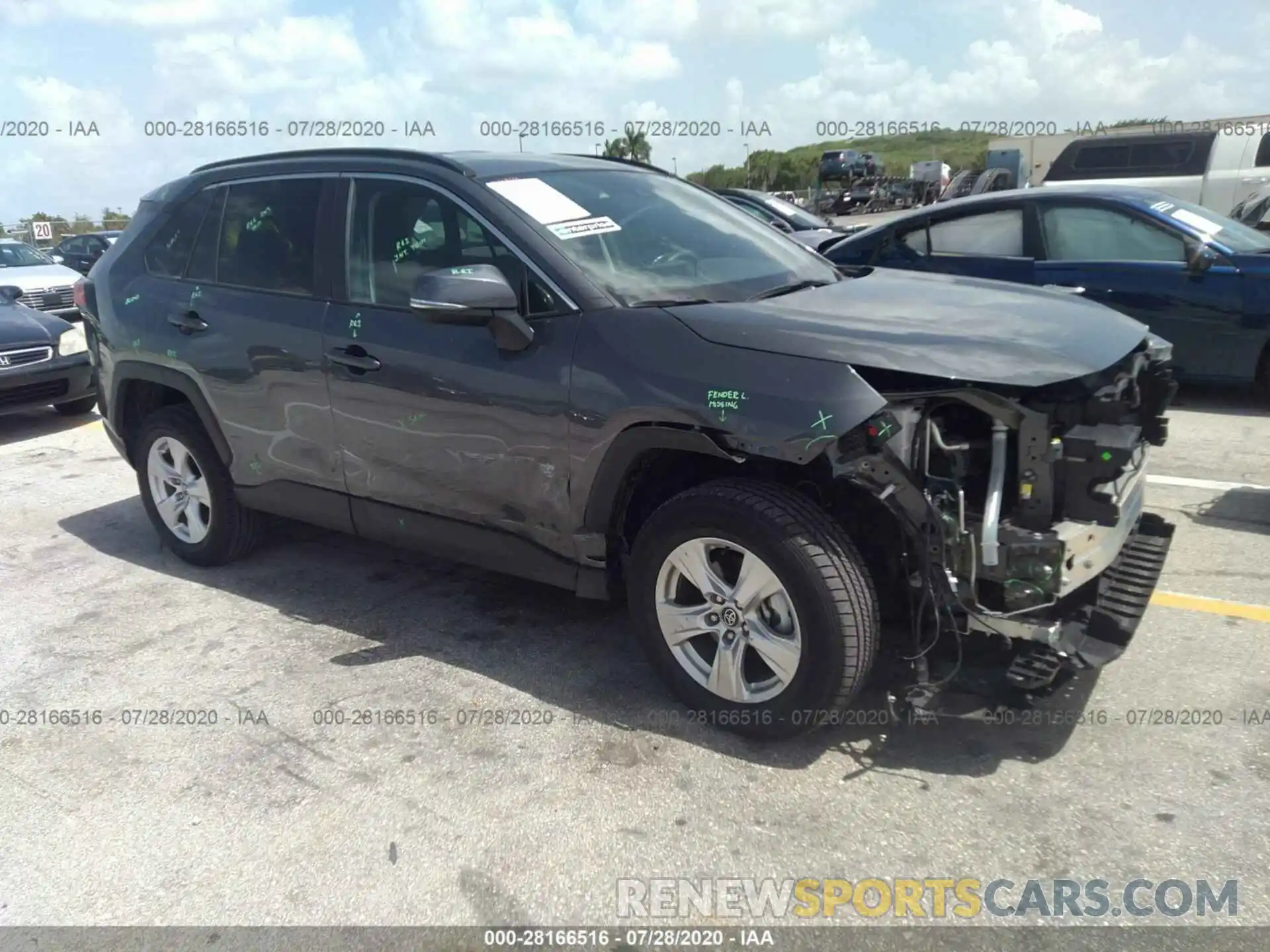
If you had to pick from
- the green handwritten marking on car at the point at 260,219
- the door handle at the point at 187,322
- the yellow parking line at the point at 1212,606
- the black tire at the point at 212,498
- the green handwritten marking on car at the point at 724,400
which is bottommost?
the yellow parking line at the point at 1212,606

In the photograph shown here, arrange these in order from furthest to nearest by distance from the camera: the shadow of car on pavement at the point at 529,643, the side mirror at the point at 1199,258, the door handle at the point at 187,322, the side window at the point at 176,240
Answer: the side mirror at the point at 1199,258 → the side window at the point at 176,240 → the door handle at the point at 187,322 → the shadow of car on pavement at the point at 529,643

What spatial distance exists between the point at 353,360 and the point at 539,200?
0.97 metres

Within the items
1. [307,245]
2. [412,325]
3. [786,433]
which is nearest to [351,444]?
[412,325]

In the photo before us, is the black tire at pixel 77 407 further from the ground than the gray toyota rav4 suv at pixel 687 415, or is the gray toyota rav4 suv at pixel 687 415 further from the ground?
the gray toyota rav4 suv at pixel 687 415

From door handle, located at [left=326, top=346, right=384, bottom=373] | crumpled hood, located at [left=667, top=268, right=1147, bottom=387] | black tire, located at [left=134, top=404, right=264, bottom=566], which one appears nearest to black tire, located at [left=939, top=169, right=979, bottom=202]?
crumpled hood, located at [left=667, top=268, right=1147, bottom=387]

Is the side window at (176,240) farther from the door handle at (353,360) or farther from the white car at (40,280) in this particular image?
the white car at (40,280)

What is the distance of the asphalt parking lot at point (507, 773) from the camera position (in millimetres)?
2795

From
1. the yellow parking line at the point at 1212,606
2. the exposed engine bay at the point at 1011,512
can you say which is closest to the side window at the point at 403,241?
the exposed engine bay at the point at 1011,512

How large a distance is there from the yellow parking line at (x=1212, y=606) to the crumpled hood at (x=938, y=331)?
122 cm

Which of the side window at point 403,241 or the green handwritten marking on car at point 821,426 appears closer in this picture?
the green handwritten marking on car at point 821,426

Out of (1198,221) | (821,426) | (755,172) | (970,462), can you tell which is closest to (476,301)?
(821,426)

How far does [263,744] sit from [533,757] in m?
0.97

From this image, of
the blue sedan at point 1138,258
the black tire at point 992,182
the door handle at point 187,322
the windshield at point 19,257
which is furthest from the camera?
the black tire at point 992,182

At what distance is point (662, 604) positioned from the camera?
135 inches
